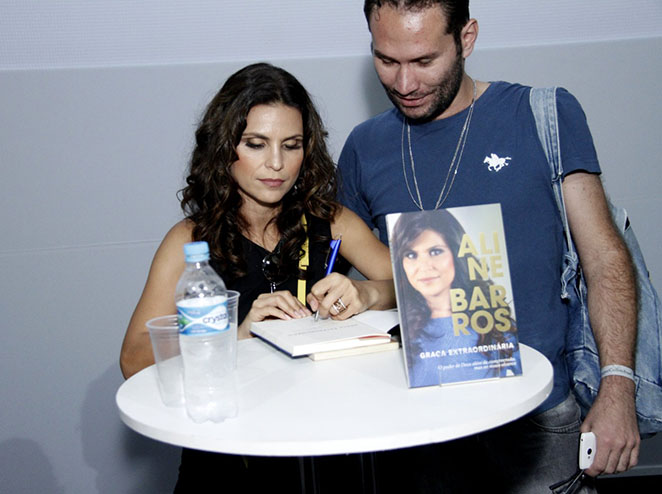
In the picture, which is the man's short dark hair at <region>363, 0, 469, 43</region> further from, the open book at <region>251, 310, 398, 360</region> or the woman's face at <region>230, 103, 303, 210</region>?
the open book at <region>251, 310, 398, 360</region>

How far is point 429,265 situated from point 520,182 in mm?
684

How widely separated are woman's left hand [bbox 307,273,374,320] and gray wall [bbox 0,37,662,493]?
3.50 feet

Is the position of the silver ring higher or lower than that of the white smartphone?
higher

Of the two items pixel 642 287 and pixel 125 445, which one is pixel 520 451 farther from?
pixel 125 445

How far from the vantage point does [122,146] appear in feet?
8.01

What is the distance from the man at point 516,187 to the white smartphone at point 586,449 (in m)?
0.19

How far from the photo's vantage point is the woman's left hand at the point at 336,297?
154 cm

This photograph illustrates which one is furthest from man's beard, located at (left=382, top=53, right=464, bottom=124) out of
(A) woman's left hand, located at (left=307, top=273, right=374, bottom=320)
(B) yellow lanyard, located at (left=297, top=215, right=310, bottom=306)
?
(A) woman's left hand, located at (left=307, top=273, right=374, bottom=320)

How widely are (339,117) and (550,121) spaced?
3.22 feet

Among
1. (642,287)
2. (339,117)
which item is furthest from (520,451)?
(339,117)

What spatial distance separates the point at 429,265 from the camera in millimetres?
1188

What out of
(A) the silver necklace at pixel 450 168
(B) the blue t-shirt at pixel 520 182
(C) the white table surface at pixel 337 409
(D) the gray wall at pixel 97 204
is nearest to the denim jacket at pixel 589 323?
(B) the blue t-shirt at pixel 520 182

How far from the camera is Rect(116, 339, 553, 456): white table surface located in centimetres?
99

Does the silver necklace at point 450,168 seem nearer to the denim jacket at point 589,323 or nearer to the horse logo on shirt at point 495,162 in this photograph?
the horse logo on shirt at point 495,162
